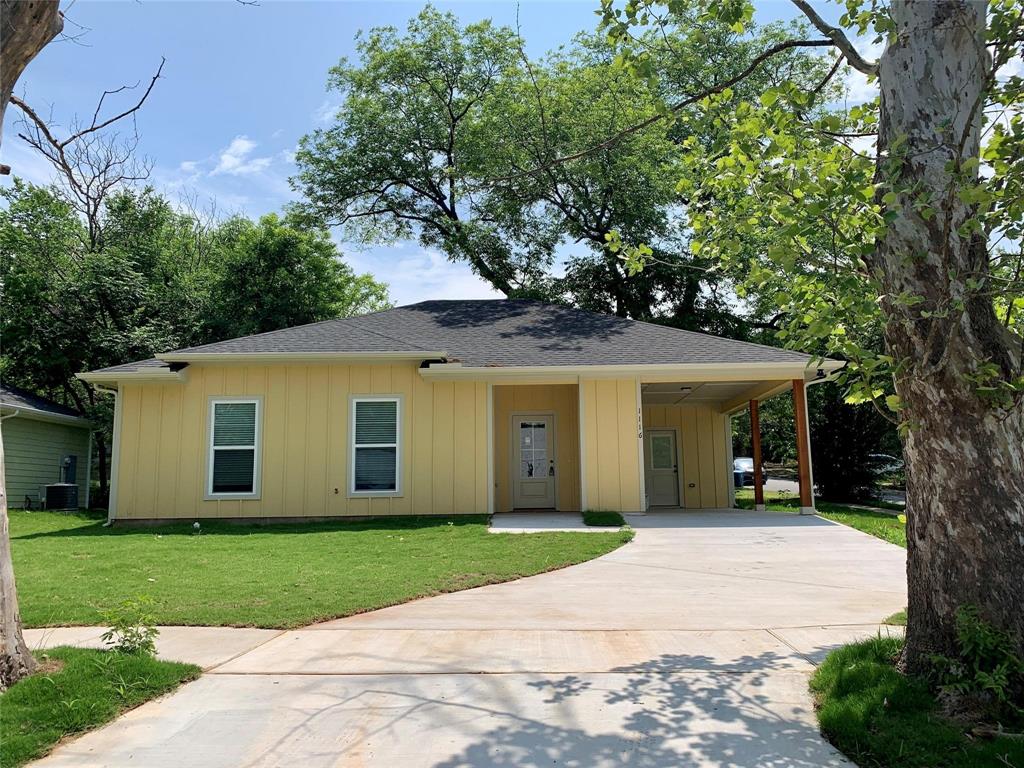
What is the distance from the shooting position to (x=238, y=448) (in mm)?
13039

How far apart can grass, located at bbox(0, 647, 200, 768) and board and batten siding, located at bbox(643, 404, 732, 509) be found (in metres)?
13.9

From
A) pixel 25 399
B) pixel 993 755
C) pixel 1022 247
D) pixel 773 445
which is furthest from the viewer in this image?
pixel 773 445

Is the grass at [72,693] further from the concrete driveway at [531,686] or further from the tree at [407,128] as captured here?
the tree at [407,128]

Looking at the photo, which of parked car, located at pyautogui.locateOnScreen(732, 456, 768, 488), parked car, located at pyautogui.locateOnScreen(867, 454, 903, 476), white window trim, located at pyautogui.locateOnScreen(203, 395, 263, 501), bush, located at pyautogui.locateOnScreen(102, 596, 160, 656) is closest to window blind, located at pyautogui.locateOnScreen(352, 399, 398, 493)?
white window trim, located at pyautogui.locateOnScreen(203, 395, 263, 501)

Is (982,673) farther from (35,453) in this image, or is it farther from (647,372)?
(35,453)

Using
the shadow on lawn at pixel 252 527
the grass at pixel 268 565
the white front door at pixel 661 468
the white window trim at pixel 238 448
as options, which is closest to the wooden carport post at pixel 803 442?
the white front door at pixel 661 468

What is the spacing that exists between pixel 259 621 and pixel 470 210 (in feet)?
70.7

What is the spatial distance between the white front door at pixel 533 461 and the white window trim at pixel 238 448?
5.02 meters

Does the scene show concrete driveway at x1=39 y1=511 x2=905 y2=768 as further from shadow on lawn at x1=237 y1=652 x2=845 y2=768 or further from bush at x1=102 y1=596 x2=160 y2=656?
bush at x1=102 y1=596 x2=160 y2=656

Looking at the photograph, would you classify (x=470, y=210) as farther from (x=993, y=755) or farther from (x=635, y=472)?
(x=993, y=755)

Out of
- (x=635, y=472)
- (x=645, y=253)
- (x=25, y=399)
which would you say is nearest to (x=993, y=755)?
(x=645, y=253)

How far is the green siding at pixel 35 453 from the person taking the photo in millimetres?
16438

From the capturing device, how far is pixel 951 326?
3.88m

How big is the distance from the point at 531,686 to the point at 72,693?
8.33 ft
